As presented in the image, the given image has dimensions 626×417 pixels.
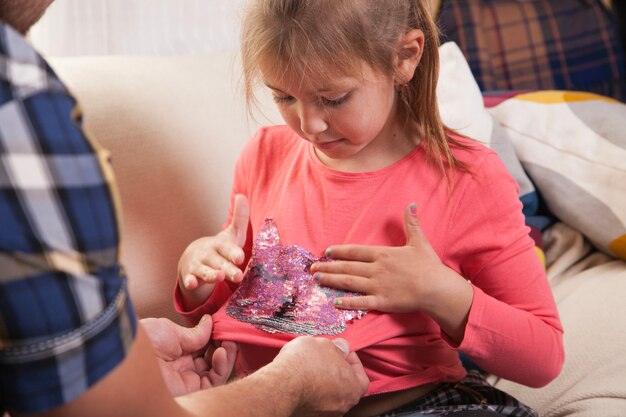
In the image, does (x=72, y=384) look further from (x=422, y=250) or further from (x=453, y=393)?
(x=453, y=393)

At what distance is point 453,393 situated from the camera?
1.07m

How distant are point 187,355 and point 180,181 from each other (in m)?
0.36

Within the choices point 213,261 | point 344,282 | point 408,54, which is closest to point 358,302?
point 344,282

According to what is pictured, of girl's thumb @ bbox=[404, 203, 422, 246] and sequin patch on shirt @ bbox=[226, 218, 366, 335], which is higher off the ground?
girl's thumb @ bbox=[404, 203, 422, 246]

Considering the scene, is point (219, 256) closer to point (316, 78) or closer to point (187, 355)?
point (187, 355)

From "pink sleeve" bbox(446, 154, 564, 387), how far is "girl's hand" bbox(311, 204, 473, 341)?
30 mm

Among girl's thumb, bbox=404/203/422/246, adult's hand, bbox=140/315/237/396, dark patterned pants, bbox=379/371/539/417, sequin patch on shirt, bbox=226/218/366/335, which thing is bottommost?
dark patterned pants, bbox=379/371/539/417

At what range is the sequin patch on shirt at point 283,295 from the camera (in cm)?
103

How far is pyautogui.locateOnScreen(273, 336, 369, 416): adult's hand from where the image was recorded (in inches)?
35.2

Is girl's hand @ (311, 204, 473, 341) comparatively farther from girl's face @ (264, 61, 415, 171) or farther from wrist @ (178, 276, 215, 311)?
wrist @ (178, 276, 215, 311)

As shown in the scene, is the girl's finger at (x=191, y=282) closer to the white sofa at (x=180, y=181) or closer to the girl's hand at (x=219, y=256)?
the girl's hand at (x=219, y=256)

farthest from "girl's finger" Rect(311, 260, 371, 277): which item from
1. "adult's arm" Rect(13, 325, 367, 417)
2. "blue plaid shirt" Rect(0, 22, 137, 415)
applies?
"blue plaid shirt" Rect(0, 22, 137, 415)

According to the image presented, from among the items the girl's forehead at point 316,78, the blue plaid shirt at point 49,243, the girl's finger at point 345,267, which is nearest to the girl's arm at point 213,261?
the girl's finger at point 345,267

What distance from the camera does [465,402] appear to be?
107 centimetres
